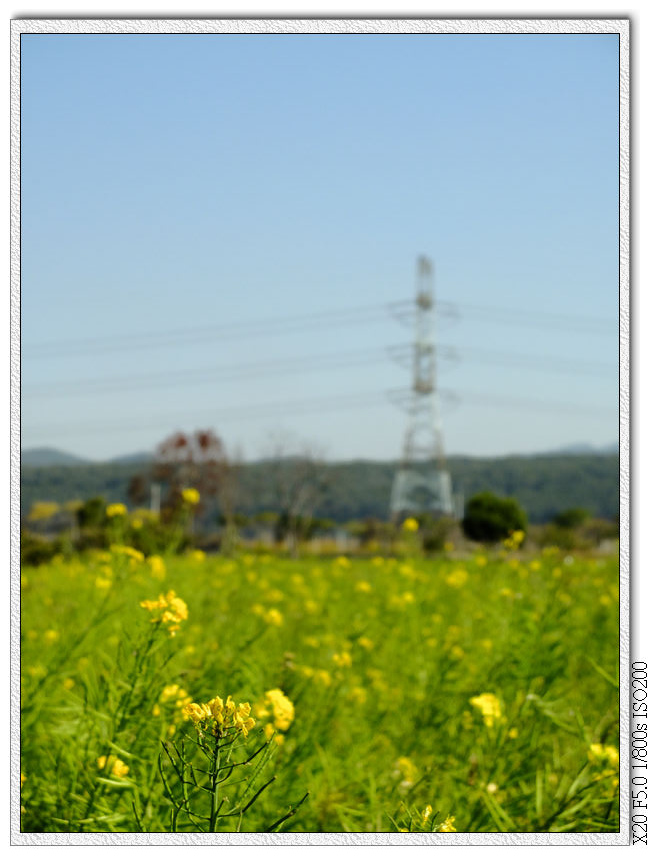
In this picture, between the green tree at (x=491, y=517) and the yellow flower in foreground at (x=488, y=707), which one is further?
the green tree at (x=491, y=517)

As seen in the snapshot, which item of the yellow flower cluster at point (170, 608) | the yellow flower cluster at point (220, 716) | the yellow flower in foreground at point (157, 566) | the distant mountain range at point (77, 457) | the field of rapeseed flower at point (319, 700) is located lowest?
the field of rapeseed flower at point (319, 700)

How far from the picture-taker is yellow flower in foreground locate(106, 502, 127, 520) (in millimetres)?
1924

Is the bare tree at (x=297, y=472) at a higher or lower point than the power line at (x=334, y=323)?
lower

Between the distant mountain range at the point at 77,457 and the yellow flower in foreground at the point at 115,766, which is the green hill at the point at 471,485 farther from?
the yellow flower in foreground at the point at 115,766

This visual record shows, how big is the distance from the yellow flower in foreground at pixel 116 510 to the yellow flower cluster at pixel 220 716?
1343 millimetres

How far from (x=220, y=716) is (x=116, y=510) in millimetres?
1396

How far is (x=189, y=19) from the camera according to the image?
1.39 meters

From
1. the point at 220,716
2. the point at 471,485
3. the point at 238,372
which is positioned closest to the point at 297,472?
the point at 238,372

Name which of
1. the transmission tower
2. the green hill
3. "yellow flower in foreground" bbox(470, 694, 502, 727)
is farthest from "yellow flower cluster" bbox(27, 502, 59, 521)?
the transmission tower

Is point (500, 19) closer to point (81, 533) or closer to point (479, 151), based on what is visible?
point (479, 151)

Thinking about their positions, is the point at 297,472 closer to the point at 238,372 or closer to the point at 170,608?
the point at 238,372

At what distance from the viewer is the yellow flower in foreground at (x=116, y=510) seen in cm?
192

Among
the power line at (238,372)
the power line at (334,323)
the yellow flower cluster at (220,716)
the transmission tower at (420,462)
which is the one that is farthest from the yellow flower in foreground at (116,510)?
the transmission tower at (420,462)

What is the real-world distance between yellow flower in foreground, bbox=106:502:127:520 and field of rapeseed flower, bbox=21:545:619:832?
0.17 meters
